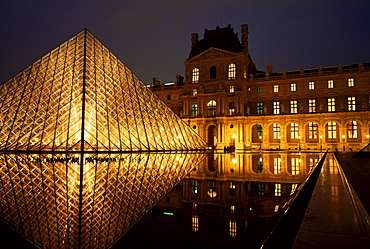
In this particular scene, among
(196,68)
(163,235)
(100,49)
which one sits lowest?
(163,235)

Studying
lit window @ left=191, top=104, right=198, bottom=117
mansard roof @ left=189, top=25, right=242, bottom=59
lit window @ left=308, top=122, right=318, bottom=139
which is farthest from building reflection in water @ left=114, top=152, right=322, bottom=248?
mansard roof @ left=189, top=25, right=242, bottom=59

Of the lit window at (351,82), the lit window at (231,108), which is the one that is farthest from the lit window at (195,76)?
the lit window at (351,82)

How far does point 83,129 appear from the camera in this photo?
14.2 metres

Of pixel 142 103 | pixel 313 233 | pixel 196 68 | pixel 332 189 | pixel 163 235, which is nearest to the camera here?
pixel 313 233

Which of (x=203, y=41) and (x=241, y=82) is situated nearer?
(x=241, y=82)

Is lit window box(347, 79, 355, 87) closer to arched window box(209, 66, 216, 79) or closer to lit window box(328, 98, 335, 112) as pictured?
lit window box(328, 98, 335, 112)

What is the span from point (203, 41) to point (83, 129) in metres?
32.1

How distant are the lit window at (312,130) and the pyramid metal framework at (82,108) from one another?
22.2 m

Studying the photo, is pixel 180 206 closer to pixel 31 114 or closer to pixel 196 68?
pixel 31 114

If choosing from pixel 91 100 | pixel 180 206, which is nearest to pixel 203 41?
pixel 91 100

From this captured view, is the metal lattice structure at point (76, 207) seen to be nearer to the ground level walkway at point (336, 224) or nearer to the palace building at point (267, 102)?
the ground level walkway at point (336, 224)

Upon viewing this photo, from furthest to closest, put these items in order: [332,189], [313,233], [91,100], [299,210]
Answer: [91,100], [332,189], [299,210], [313,233]

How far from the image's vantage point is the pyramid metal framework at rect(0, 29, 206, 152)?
14.8 meters

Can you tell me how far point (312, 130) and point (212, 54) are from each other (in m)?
15.8
